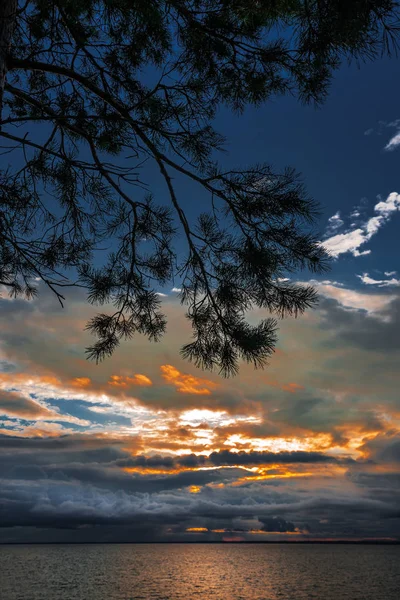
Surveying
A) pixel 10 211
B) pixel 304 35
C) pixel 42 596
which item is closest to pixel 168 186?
pixel 304 35

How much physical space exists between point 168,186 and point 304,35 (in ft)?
5.93

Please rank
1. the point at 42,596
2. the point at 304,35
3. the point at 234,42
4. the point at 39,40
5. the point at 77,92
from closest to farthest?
the point at 304,35 → the point at 234,42 → the point at 39,40 → the point at 77,92 → the point at 42,596

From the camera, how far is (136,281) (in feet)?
18.5

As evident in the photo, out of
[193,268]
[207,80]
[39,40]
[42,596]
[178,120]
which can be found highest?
[39,40]

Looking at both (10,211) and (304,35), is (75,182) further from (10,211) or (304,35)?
(304,35)

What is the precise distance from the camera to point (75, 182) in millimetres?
5473

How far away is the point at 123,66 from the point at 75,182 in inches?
55.0

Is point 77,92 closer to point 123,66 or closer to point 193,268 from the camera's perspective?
point 123,66

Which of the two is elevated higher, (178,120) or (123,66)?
(123,66)

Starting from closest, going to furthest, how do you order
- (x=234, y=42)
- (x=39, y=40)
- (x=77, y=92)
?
(x=234, y=42) < (x=39, y=40) < (x=77, y=92)

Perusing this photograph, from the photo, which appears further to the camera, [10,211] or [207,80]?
[10,211]

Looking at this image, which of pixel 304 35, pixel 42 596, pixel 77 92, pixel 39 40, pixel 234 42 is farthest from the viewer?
pixel 42 596

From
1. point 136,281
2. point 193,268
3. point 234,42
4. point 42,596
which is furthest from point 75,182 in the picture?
point 42,596

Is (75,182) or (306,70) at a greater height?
(306,70)
